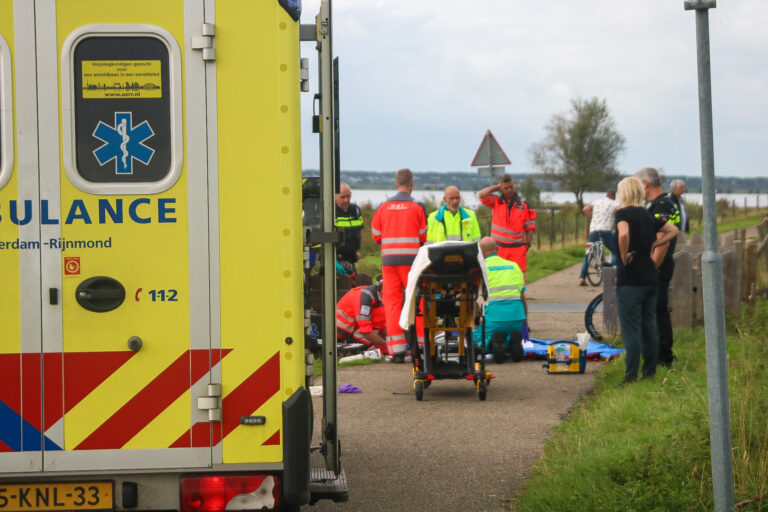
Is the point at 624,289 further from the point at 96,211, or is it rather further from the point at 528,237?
the point at 96,211

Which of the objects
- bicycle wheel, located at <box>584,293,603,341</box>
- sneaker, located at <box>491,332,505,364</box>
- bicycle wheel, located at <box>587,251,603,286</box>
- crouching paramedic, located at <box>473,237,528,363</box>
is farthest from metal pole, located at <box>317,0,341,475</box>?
bicycle wheel, located at <box>587,251,603,286</box>

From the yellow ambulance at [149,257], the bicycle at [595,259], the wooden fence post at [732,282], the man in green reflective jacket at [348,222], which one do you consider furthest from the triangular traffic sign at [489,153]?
the yellow ambulance at [149,257]

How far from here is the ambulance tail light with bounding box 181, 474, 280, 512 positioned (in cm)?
436

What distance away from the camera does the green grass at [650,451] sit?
19.0 ft

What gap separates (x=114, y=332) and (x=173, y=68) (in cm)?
106

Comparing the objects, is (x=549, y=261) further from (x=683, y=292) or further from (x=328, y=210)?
(x=328, y=210)

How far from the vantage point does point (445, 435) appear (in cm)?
824

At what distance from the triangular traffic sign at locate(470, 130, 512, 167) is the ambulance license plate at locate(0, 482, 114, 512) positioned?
1299 cm

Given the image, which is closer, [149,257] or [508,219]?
[149,257]

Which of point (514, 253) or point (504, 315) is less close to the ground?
point (514, 253)

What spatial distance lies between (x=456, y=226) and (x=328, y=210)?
27.2 ft

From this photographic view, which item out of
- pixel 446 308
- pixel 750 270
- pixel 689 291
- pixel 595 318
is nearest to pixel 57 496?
pixel 446 308

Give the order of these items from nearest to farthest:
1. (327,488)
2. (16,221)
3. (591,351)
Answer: (16,221) → (327,488) → (591,351)

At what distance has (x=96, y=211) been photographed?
14.2 ft
